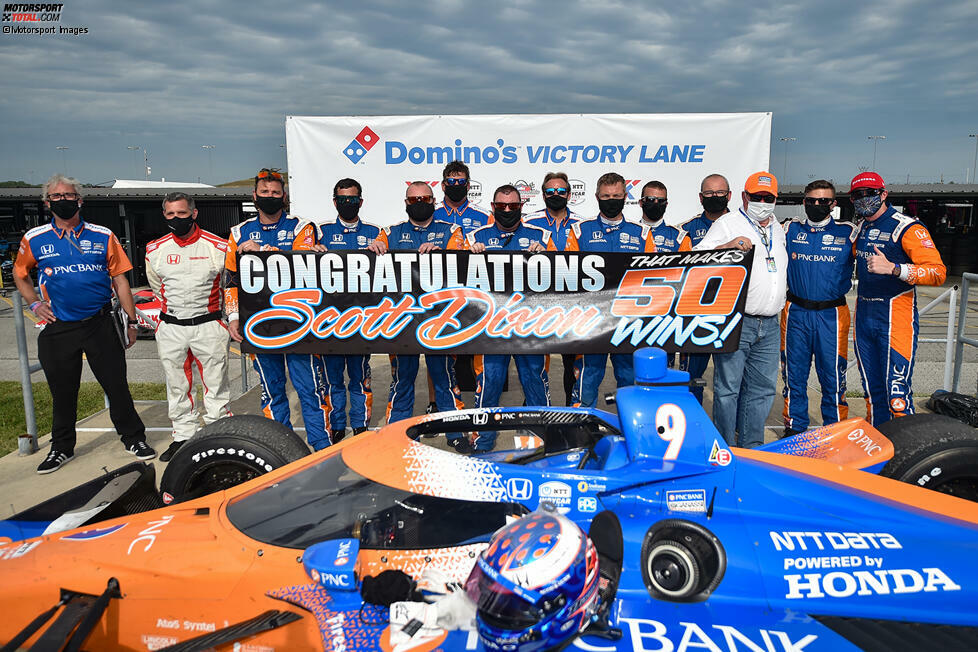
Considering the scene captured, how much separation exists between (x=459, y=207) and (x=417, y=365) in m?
1.82

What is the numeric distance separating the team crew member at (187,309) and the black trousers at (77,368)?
42cm

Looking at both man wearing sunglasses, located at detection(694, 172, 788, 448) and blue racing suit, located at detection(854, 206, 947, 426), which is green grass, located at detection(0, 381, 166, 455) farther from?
blue racing suit, located at detection(854, 206, 947, 426)

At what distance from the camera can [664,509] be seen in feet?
9.39

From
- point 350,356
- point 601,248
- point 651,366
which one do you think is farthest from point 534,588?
point 601,248

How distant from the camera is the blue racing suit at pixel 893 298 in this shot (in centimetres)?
503

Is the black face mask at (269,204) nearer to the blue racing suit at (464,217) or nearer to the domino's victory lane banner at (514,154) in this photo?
the blue racing suit at (464,217)

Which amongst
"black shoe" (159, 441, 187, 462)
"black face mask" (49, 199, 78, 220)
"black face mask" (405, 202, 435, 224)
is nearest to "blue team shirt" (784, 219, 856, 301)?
"black face mask" (405, 202, 435, 224)

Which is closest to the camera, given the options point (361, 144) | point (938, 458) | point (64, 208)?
point (938, 458)

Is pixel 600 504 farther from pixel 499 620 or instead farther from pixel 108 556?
pixel 108 556

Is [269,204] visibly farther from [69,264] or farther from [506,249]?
[506,249]

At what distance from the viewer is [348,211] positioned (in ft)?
18.5

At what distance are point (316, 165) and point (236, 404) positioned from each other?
3517 millimetres

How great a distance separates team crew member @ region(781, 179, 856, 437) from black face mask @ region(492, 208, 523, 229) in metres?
2.39

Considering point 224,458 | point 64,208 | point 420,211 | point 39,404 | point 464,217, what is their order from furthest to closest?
point 39,404, point 464,217, point 420,211, point 64,208, point 224,458
